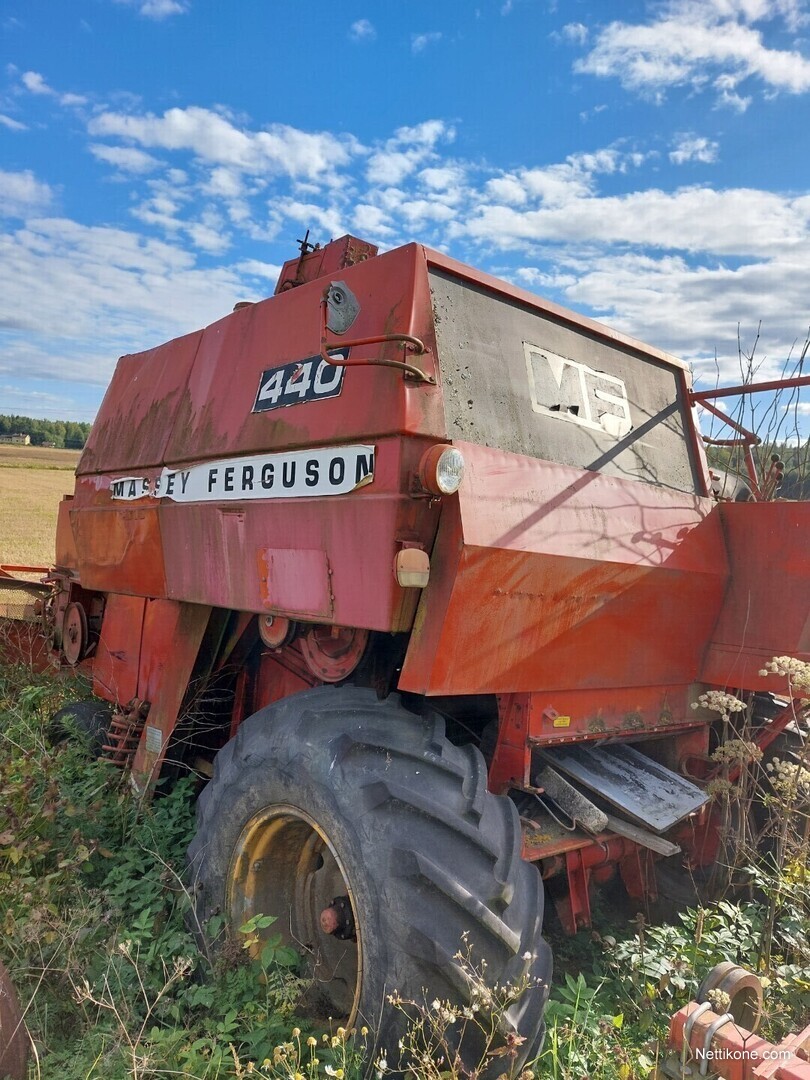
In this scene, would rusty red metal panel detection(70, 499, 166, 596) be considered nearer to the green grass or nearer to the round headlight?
the green grass

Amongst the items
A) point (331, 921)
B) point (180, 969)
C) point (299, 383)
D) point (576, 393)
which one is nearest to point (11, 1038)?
point (180, 969)

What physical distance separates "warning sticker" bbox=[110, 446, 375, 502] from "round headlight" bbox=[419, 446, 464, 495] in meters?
0.26

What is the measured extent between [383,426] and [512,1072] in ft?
6.37

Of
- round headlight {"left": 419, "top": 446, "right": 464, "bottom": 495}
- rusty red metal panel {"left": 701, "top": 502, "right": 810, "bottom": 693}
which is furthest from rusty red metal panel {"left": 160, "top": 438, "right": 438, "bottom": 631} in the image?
rusty red metal panel {"left": 701, "top": 502, "right": 810, "bottom": 693}

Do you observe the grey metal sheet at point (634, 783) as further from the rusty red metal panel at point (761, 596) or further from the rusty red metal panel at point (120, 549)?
the rusty red metal panel at point (120, 549)

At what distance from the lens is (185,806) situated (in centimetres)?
397

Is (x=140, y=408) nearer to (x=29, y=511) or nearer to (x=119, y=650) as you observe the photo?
(x=119, y=650)

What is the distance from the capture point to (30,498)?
2711 centimetres

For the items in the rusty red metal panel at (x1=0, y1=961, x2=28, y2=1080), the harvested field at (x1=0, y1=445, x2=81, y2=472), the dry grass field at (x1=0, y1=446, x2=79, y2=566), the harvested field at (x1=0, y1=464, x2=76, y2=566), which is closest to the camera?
the rusty red metal panel at (x1=0, y1=961, x2=28, y2=1080)

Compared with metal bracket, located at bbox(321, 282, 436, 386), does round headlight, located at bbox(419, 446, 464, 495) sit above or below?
below

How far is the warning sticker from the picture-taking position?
9.24ft

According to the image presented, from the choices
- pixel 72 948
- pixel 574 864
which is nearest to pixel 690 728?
pixel 574 864

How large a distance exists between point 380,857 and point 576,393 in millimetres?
2068

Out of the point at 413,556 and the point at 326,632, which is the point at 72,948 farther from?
the point at 413,556
